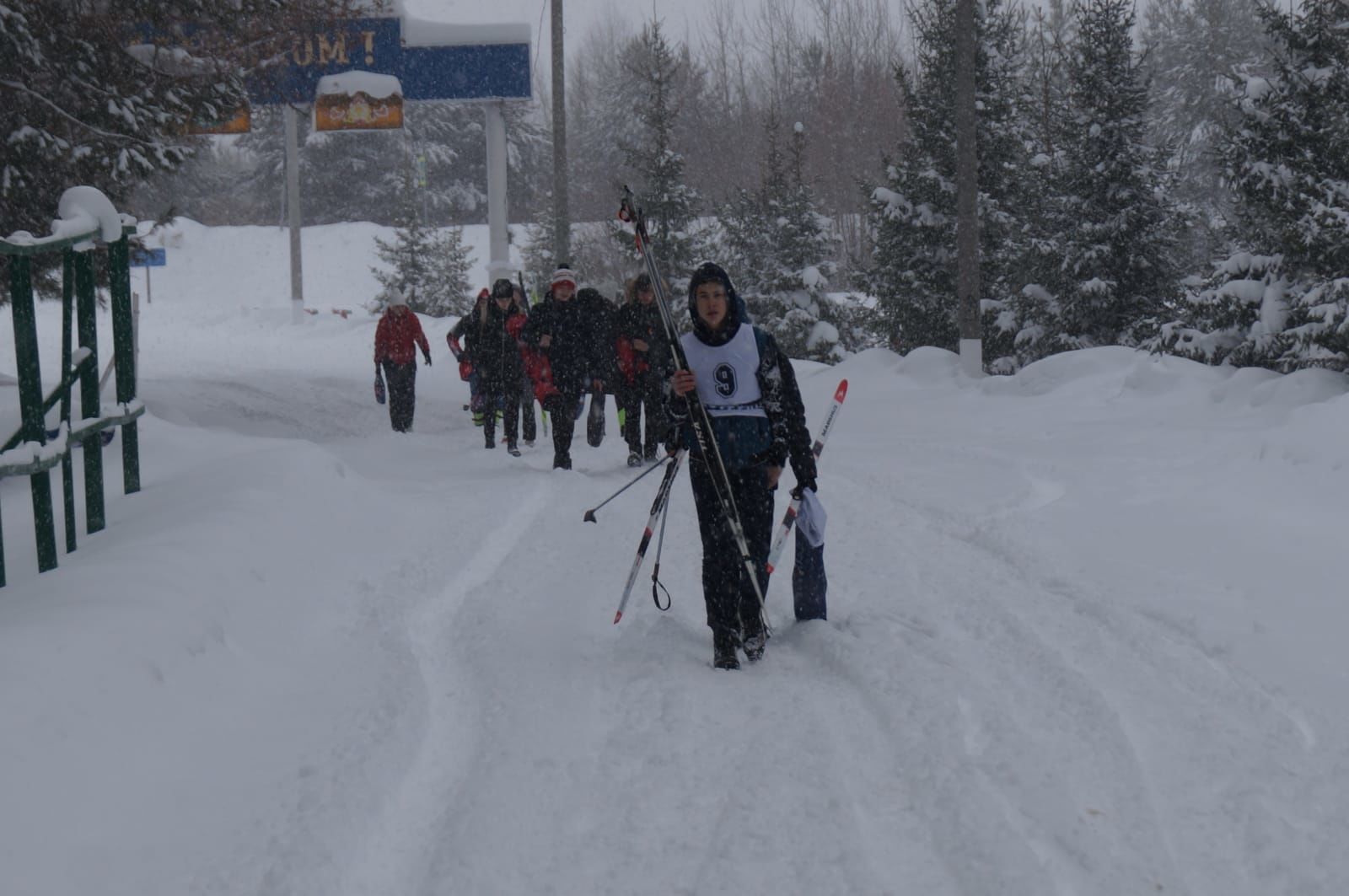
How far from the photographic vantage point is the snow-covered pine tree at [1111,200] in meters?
18.8

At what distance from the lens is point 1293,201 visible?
1166cm

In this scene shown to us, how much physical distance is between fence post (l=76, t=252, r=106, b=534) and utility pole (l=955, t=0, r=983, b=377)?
39.4ft

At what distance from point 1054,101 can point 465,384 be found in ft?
50.4

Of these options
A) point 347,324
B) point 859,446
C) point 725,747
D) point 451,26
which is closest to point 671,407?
point 725,747

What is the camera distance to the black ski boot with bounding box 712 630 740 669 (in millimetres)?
5207

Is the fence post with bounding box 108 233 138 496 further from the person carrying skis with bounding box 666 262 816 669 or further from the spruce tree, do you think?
the spruce tree

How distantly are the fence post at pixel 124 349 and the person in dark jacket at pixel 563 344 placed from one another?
383cm

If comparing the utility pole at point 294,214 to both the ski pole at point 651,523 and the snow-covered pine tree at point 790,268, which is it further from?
the ski pole at point 651,523

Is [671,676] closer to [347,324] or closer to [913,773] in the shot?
[913,773]

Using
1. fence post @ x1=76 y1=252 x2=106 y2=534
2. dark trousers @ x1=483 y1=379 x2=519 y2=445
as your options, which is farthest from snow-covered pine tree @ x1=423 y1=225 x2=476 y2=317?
fence post @ x1=76 y1=252 x2=106 y2=534

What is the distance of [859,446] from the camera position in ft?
39.4

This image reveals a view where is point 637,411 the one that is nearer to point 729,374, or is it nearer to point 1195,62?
point 729,374

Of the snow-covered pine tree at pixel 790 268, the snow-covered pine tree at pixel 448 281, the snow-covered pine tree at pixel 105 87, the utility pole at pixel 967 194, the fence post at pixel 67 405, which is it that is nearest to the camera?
the fence post at pixel 67 405

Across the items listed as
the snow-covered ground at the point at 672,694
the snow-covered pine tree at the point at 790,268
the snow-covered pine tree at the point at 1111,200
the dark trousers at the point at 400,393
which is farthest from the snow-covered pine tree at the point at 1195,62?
the snow-covered ground at the point at 672,694
